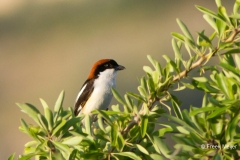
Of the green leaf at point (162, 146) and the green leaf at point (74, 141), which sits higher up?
the green leaf at point (74, 141)

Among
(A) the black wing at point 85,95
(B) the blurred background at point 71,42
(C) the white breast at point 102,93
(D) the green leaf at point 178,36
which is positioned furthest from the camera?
(B) the blurred background at point 71,42

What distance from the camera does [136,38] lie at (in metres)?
23.0

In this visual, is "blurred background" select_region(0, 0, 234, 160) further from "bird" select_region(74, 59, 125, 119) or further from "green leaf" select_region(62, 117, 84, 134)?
"green leaf" select_region(62, 117, 84, 134)

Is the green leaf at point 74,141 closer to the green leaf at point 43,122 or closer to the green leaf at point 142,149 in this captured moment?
the green leaf at point 43,122

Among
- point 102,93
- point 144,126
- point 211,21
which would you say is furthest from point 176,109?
point 102,93

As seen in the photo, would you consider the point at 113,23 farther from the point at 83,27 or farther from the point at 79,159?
the point at 79,159

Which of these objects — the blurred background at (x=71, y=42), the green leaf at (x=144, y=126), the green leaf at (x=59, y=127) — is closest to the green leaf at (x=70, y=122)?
the green leaf at (x=59, y=127)

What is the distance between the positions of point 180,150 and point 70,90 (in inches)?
611

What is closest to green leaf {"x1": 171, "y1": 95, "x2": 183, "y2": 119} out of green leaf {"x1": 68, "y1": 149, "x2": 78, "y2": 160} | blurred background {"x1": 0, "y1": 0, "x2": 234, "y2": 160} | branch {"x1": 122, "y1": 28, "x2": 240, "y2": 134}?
branch {"x1": 122, "y1": 28, "x2": 240, "y2": 134}

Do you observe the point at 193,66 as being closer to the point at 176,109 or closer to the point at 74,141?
the point at 176,109

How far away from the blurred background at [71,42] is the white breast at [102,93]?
27.1 feet

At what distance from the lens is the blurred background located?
16938 millimetres

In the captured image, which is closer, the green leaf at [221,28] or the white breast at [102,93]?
the green leaf at [221,28]

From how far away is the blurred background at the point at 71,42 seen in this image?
16938mm
